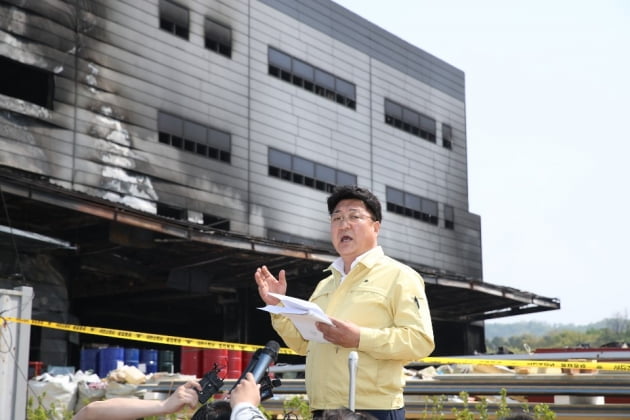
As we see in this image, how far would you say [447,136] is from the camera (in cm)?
4069

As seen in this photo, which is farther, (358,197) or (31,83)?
(31,83)

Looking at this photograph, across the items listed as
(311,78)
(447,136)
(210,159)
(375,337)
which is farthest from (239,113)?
(375,337)

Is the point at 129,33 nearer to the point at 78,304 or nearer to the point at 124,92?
the point at 124,92

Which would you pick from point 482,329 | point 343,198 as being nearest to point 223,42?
point 482,329

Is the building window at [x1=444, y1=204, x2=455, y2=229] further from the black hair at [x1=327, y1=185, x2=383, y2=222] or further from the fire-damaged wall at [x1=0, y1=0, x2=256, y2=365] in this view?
the black hair at [x1=327, y1=185, x2=383, y2=222]

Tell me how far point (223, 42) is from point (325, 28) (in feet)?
21.2

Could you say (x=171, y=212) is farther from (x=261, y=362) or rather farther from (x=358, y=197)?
(x=261, y=362)

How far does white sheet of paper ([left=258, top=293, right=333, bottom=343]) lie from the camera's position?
14.5 ft

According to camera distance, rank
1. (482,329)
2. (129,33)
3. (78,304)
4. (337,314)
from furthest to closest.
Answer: (482,329)
(78,304)
(129,33)
(337,314)

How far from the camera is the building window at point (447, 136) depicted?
40.5 metres

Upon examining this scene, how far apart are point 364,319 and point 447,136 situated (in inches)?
1440

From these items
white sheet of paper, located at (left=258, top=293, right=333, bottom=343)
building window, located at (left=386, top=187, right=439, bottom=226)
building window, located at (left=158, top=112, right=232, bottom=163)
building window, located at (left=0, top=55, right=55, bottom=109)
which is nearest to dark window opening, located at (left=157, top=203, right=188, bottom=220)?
building window, located at (left=158, top=112, right=232, bottom=163)

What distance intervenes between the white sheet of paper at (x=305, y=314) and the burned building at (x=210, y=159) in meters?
15.2

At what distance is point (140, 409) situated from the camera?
452 centimetres
